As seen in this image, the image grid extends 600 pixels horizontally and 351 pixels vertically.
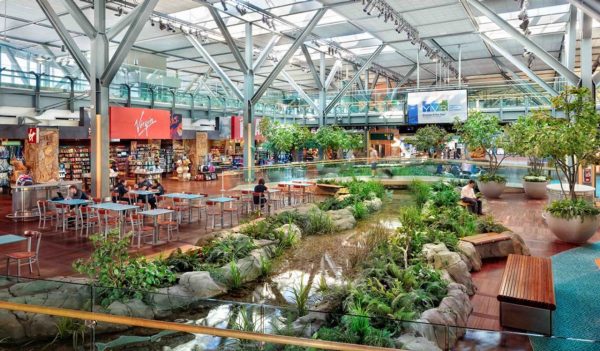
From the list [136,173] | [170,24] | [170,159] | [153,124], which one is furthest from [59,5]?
[170,159]

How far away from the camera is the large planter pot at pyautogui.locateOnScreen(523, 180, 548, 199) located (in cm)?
1398

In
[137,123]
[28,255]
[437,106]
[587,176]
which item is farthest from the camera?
[437,106]

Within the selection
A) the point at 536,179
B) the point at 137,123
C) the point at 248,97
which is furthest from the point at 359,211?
the point at 248,97

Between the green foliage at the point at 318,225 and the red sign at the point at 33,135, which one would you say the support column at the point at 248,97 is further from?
the green foliage at the point at 318,225

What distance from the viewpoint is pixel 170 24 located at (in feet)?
49.4

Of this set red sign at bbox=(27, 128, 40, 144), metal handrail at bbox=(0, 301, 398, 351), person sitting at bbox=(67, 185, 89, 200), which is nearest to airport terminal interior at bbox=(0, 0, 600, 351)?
metal handrail at bbox=(0, 301, 398, 351)

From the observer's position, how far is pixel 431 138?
62.2 ft

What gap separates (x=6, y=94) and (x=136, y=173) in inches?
249

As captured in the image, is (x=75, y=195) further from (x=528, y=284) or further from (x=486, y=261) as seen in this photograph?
(x=528, y=284)

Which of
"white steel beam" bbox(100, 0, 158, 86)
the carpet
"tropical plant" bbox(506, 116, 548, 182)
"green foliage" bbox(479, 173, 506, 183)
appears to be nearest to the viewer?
the carpet

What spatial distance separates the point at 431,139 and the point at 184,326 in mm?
17712

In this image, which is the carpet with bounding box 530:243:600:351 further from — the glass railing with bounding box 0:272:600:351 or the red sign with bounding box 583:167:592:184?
the red sign with bounding box 583:167:592:184

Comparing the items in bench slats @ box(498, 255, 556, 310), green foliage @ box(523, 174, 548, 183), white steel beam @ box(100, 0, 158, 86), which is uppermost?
white steel beam @ box(100, 0, 158, 86)

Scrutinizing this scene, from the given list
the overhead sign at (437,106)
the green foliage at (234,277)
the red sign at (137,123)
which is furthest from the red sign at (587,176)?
the red sign at (137,123)
